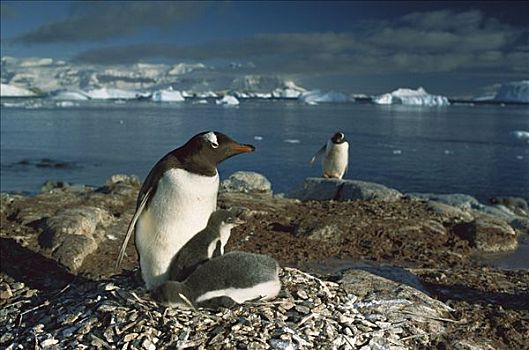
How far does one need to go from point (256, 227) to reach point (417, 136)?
48.3m

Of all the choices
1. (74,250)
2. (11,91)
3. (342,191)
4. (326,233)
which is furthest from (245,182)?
(11,91)

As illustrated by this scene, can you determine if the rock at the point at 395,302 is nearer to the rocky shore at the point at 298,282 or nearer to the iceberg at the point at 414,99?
the rocky shore at the point at 298,282

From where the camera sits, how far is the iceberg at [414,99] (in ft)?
537

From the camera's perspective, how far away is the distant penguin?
15.8ft

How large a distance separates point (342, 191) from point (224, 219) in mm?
8341

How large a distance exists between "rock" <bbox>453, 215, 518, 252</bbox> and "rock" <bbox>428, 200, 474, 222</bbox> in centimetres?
75

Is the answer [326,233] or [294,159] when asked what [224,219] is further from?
[294,159]

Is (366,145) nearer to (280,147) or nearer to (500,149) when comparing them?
(280,147)

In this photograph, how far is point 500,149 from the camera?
1721 inches

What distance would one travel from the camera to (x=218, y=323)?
176 inches

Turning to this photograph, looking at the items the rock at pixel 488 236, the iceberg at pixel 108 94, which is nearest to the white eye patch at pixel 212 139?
the rock at pixel 488 236

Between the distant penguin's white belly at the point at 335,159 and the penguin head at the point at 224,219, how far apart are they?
9.52 meters

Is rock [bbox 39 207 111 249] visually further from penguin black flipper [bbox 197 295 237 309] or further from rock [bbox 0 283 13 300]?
penguin black flipper [bbox 197 295 237 309]

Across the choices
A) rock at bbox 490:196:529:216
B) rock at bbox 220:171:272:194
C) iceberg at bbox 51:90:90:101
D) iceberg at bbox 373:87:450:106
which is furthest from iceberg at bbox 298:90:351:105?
rock at bbox 220:171:272:194
